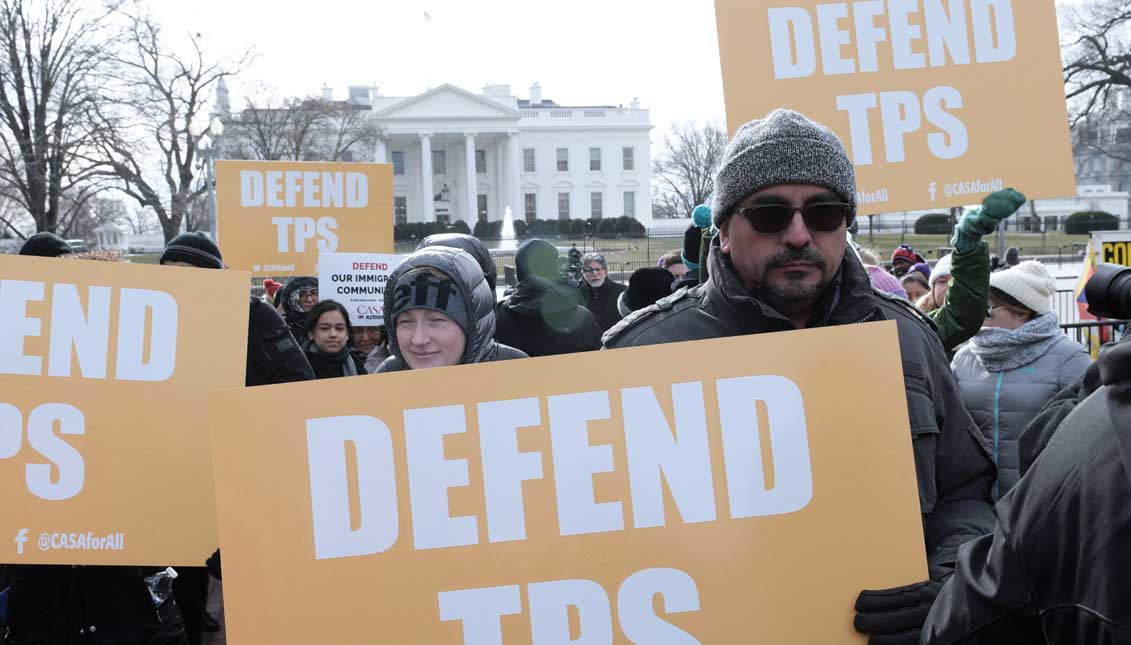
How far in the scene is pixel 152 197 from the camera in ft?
134

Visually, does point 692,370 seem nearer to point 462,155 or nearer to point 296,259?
point 296,259

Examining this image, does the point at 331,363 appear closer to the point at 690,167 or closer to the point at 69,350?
the point at 69,350

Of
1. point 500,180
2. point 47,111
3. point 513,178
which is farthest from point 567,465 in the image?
point 500,180

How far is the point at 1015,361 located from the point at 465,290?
9.00 ft

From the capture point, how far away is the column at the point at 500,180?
82.7 meters

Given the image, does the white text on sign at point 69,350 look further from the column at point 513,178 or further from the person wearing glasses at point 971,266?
the column at point 513,178

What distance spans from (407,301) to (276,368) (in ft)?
4.53

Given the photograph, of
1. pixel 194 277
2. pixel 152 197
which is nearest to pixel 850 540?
pixel 194 277

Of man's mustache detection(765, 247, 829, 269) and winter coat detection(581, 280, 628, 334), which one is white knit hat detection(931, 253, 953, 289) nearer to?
winter coat detection(581, 280, 628, 334)

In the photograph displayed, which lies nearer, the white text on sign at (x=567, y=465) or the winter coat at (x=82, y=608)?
the white text on sign at (x=567, y=465)

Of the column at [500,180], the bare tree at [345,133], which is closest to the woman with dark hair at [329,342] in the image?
the bare tree at [345,133]

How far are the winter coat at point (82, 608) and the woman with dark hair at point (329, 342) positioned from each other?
2766 mm

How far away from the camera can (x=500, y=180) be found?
276 feet

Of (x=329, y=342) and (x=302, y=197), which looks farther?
(x=302, y=197)
